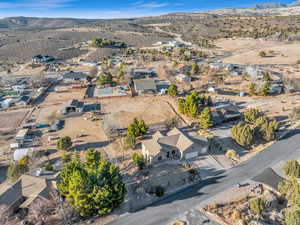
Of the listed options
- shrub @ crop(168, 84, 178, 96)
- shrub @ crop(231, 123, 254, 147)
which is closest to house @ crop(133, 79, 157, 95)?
shrub @ crop(168, 84, 178, 96)

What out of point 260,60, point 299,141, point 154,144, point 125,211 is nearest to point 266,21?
point 260,60

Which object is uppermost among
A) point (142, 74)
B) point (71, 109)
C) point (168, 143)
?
point (142, 74)

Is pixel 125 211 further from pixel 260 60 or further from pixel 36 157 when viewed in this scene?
pixel 260 60

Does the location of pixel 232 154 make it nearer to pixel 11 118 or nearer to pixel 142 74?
pixel 11 118

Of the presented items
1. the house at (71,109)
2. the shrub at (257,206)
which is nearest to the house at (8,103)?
the house at (71,109)

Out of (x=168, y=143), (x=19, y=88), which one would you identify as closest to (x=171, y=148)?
(x=168, y=143)

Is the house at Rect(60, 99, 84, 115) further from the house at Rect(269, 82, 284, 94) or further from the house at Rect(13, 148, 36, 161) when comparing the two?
the house at Rect(269, 82, 284, 94)
